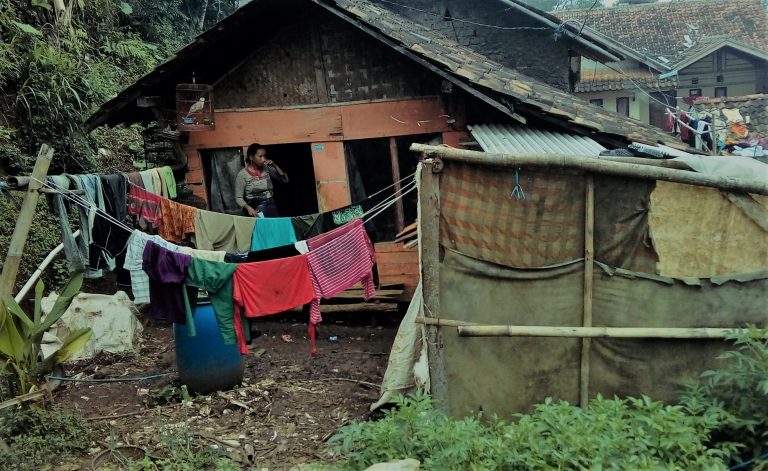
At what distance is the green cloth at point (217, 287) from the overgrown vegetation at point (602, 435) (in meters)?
2.21

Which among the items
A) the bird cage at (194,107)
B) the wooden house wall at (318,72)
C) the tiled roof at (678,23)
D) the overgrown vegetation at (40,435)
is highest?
the tiled roof at (678,23)

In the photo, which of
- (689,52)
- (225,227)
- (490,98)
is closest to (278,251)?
(225,227)

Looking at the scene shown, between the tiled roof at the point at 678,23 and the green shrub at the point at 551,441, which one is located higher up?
the tiled roof at the point at 678,23

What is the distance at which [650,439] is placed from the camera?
10.2 feet

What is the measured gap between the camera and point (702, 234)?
4004 millimetres

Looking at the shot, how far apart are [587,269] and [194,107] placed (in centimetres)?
558

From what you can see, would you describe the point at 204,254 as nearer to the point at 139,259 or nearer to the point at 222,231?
the point at 139,259

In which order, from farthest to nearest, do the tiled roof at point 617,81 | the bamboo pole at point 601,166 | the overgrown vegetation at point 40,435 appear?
the tiled roof at point 617,81 → the overgrown vegetation at point 40,435 → the bamboo pole at point 601,166

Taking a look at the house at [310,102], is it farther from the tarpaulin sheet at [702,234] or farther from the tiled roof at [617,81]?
the tiled roof at [617,81]

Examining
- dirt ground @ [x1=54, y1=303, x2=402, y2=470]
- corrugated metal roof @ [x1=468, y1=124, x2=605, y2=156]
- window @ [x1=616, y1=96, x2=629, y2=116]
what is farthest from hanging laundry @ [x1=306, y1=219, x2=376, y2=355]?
window @ [x1=616, y1=96, x2=629, y2=116]

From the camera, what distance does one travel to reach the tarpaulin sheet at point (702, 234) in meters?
3.96

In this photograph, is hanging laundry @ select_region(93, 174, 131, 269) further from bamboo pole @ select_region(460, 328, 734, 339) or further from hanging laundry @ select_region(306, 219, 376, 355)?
bamboo pole @ select_region(460, 328, 734, 339)

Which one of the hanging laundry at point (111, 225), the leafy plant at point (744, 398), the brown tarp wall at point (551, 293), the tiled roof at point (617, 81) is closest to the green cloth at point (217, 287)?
the hanging laundry at point (111, 225)

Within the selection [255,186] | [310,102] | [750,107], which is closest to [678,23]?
[750,107]
